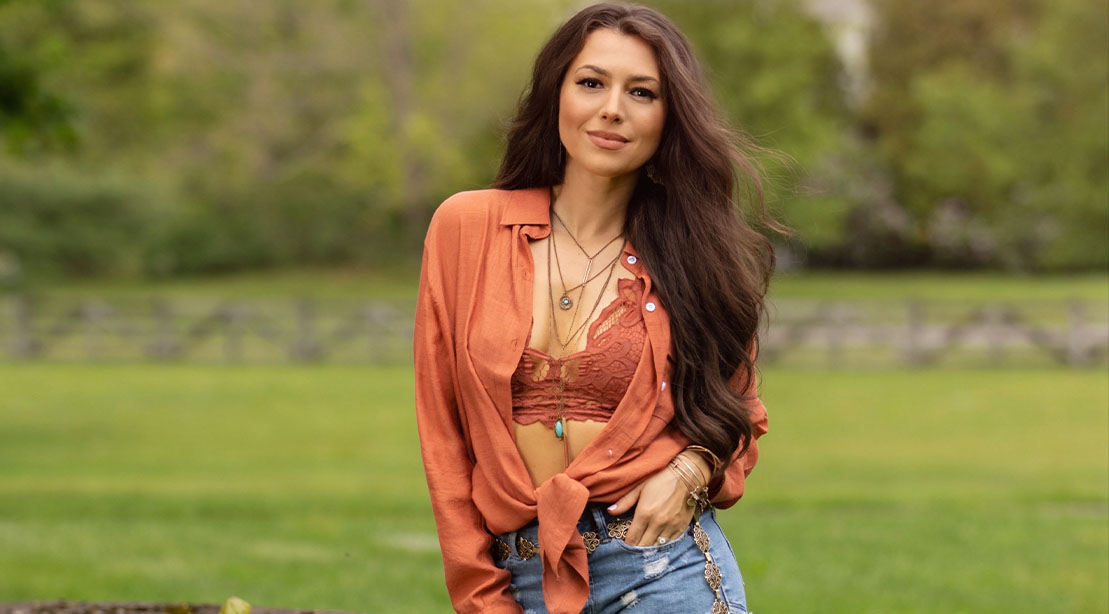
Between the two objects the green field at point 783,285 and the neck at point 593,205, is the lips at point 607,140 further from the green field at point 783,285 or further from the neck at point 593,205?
the green field at point 783,285

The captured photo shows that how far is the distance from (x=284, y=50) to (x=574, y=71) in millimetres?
41943

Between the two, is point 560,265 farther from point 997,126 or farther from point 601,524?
point 997,126

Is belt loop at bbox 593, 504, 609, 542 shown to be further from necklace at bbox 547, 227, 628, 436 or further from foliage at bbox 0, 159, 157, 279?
foliage at bbox 0, 159, 157, 279

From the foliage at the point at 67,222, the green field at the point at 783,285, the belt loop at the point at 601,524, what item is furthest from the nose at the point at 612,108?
the foliage at the point at 67,222

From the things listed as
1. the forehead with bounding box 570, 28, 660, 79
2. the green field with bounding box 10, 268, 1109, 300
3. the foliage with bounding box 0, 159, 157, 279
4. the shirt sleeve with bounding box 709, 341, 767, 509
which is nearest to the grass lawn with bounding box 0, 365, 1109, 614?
the shirt sleeve with bounding box 709, 341, 767, 509

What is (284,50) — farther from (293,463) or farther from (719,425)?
(719,425)

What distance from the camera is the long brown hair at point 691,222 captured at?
2.86m

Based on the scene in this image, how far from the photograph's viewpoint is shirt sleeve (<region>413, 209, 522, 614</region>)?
109 inches

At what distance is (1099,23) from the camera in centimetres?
3191

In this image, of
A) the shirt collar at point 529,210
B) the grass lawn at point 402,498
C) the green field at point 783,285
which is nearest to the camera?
the shirt collar at point 529,210

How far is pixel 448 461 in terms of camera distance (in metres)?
2.86

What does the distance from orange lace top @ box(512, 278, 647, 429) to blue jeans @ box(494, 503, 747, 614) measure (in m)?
0.20

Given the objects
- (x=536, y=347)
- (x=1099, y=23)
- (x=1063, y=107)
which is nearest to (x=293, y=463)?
(x=536, y=347)

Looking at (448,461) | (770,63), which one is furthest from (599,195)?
(770,63)
